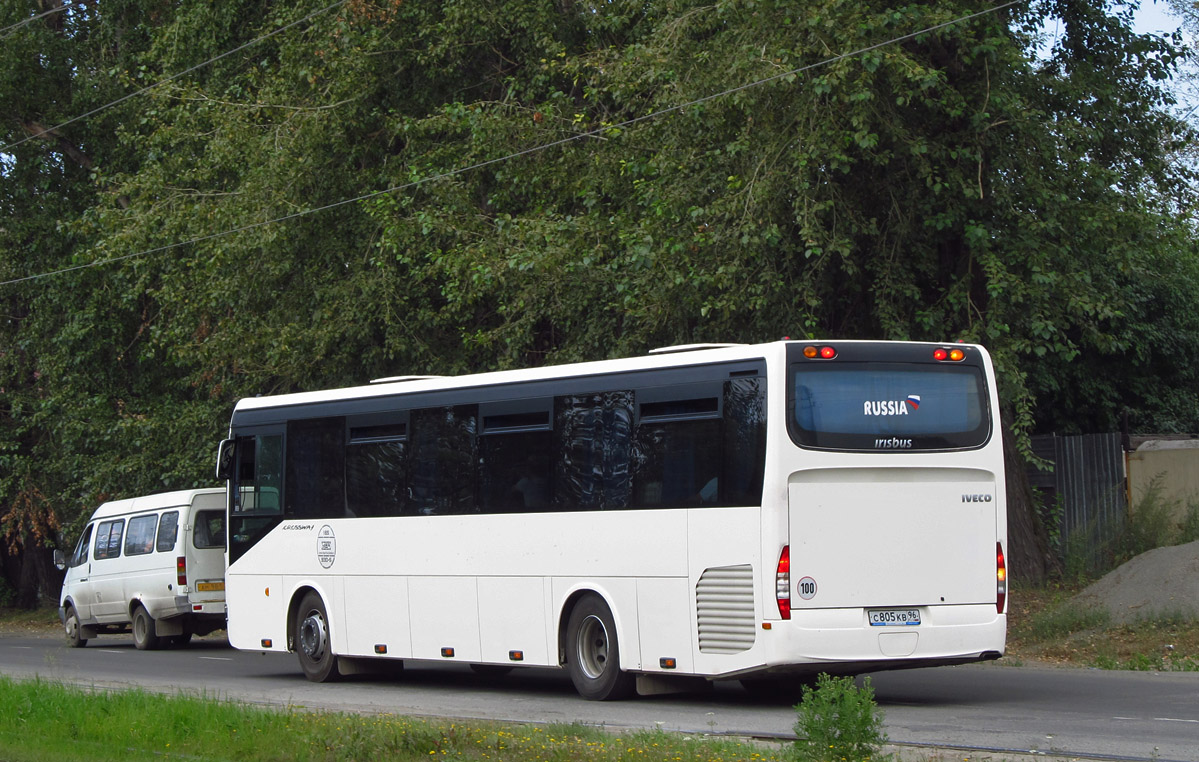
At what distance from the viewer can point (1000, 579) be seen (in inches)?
492

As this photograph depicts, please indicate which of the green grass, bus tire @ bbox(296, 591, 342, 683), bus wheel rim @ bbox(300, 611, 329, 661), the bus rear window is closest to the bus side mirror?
bus tire @ bbox(296, 591, 342, 683)

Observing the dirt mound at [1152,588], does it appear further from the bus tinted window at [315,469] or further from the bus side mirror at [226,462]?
the bus side mirror at [226,462]

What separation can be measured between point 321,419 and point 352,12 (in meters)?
9.32

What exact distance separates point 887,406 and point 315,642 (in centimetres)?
749

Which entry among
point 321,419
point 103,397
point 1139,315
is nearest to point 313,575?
point 321,419

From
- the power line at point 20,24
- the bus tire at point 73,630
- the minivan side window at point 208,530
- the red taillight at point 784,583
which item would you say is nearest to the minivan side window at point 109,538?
the bus tire at point 73,630

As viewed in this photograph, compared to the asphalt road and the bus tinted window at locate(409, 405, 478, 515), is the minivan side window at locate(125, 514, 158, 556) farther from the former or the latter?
the bus tinted window at locate(409, 405, 478, 515)

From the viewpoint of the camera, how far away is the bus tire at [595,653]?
13219 mm

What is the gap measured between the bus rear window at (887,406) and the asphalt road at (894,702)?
2.19m

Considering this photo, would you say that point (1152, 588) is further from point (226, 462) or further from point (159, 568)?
point (159, 568)

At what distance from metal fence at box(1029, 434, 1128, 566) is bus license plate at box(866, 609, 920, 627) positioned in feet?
36.0

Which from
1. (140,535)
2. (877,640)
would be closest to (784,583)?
(877,640)

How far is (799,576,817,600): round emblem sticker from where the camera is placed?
11.7 metres

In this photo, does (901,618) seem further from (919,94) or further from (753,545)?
(919,94)
